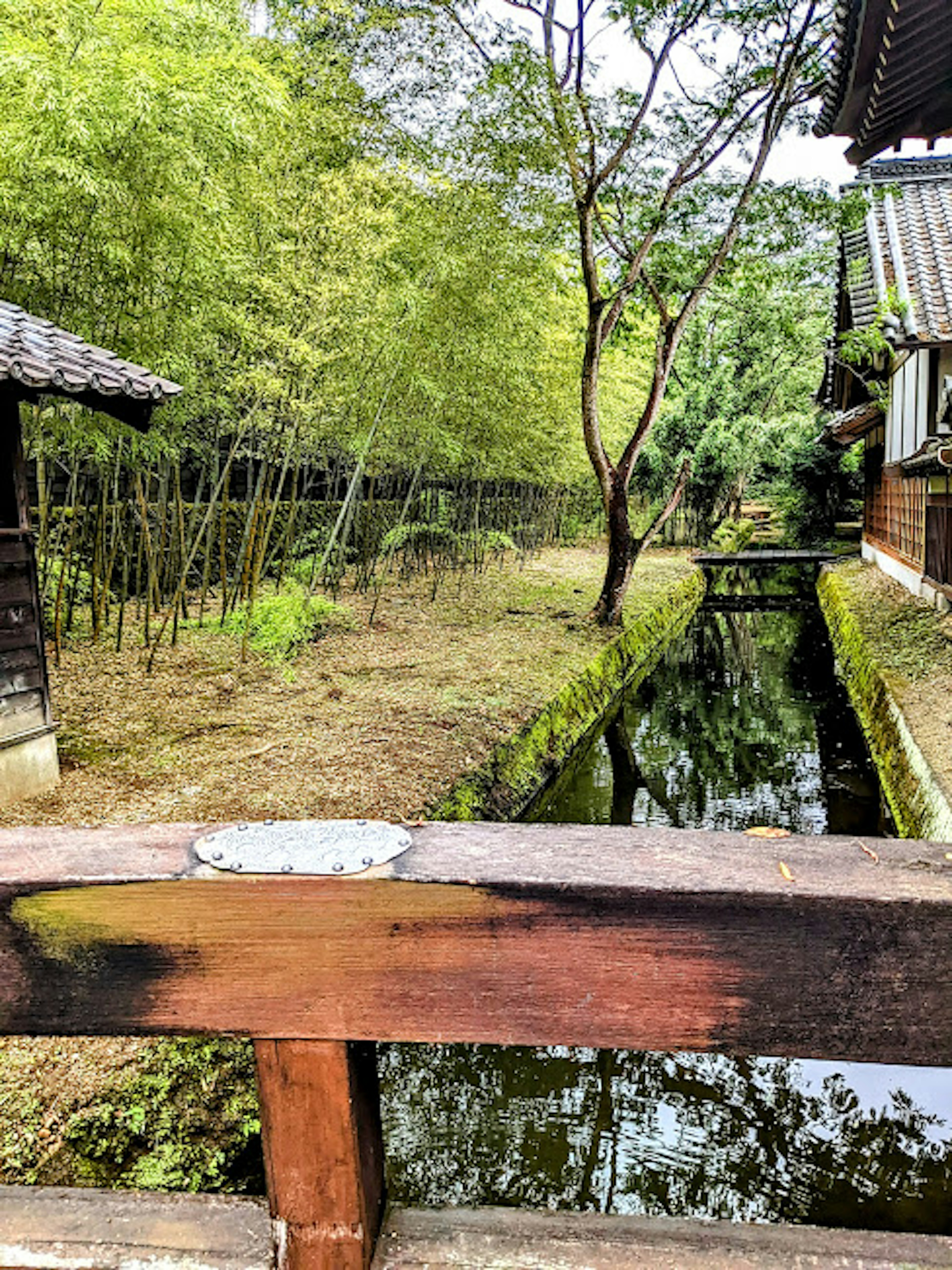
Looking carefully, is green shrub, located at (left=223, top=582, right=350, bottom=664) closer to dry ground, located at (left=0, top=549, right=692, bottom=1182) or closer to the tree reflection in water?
dry ground, located at (left=0, top=549, right=692, bottom=1182)

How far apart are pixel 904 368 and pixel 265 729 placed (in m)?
11.2

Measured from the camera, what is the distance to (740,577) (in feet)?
74.7

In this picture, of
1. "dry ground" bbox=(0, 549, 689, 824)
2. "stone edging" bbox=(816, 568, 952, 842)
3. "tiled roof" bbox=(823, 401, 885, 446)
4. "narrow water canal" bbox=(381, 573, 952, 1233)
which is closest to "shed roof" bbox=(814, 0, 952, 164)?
"stone edging" bbox=(816, 568, 952, 842)

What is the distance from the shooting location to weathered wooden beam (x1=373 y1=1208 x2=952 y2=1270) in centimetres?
113

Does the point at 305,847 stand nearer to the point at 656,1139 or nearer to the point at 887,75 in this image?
the point at 656,1139

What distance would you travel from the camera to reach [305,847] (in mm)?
1145

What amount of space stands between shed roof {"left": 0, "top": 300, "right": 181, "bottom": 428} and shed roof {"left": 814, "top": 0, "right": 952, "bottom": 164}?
3.56m

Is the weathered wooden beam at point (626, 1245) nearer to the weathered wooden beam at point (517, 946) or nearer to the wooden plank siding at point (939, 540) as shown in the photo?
the weathered wooden beam at point (517, 946)

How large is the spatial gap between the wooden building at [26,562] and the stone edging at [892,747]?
14.7 ft

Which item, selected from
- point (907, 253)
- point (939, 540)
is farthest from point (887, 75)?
point (907, 253)

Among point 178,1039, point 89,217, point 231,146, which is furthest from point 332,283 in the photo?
point 178,1039

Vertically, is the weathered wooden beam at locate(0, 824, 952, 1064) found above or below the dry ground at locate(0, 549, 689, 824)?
above

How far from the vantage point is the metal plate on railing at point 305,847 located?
1105mm

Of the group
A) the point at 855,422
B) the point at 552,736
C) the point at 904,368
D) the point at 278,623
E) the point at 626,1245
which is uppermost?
the point at 904,368
